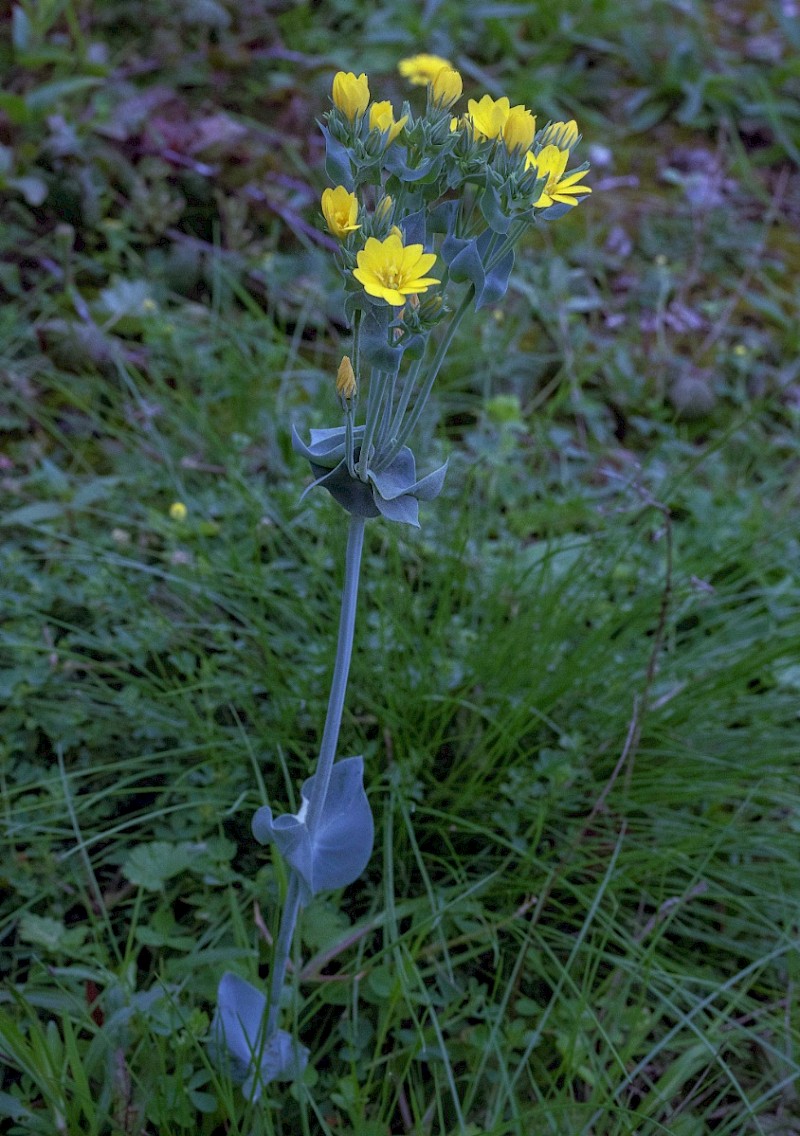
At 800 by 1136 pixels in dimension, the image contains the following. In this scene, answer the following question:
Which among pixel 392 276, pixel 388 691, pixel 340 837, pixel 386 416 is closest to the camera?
pixel 392 276

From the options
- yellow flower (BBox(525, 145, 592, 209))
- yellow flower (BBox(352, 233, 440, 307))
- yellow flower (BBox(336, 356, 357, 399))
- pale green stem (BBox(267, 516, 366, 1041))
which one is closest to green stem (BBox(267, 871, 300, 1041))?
pale green stem (BBox(267, 516, 366, 1041))

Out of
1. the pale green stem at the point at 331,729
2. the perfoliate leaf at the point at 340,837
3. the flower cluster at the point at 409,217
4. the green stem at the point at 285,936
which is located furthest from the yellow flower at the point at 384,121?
the green stem at the point at 285,936

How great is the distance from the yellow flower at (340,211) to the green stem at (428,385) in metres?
0.12

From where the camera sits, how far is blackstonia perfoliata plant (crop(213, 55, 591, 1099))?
0.80m

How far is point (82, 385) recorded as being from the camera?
6.64ft

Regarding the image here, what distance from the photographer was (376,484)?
33.9 inches

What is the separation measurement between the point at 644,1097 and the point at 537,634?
67cm

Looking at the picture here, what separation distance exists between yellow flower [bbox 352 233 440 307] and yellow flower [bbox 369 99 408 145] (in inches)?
3.8

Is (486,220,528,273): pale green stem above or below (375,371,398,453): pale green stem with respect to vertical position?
above

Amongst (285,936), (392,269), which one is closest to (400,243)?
(392,269)

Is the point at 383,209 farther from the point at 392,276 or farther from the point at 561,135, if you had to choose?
the point at 561,135

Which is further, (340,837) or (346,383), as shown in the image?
(340,837)

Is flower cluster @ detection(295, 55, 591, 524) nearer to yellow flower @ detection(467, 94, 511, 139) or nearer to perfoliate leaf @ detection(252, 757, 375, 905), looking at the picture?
yellow flower @ detection(467, 94, 511, 139)

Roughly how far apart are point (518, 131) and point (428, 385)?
9.0 inches
